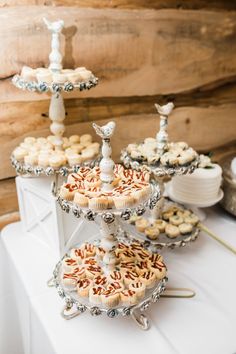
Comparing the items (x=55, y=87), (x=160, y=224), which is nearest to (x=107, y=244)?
(x=160, y=224)

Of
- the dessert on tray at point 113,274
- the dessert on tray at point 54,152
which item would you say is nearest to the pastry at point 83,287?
the dessert on tray at point 113,274

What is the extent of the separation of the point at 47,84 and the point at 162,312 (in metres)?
0.64

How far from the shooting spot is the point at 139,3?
135cm

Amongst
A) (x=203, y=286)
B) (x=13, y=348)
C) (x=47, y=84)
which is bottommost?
(x=13, y=348)

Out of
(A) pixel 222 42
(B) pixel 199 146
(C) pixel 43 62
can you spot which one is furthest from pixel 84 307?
(A) pixel 222 42

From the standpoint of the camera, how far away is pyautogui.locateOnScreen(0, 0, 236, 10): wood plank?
3.92ft

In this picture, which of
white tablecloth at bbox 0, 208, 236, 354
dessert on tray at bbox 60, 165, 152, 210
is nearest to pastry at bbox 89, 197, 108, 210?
dessert on tray at bbox 60, 165, 152, 210

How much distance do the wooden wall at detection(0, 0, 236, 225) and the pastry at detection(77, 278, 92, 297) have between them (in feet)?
1.77

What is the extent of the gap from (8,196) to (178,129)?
0.73 m

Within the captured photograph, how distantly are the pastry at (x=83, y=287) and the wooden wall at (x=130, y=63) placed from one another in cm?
54

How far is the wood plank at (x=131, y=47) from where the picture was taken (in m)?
1.19

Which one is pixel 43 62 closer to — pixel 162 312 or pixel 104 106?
pixel 104 106

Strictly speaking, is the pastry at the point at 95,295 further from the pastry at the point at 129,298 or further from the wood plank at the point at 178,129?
the wood plank at the point at 178,129

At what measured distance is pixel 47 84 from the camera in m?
1.00
